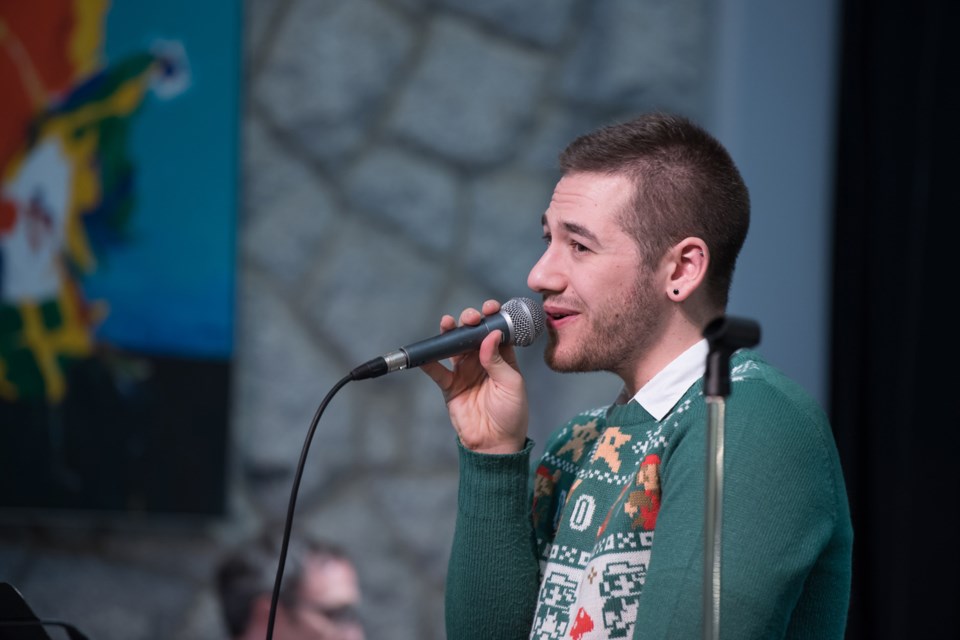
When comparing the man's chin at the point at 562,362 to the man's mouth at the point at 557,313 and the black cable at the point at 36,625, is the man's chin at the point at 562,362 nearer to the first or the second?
the man's mouth at the point at 557,313

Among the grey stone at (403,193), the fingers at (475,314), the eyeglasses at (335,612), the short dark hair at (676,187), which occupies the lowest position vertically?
the eyeglasses at (335,612)

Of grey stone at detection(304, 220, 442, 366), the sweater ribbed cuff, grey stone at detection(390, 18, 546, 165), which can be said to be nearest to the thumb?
the sweater ribbed cuff

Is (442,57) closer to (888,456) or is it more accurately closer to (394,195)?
(394,195)

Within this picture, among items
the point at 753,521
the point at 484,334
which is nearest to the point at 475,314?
the point at 484,334

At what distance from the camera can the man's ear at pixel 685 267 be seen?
1664 millimetres

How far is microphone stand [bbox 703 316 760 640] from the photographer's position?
3.67 ft

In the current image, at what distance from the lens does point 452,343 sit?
5.37ft

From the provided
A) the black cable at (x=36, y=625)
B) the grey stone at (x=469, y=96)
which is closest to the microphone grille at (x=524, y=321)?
the black cable at (x=36, y=625)

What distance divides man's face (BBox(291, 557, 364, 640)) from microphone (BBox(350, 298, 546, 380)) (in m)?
1.29

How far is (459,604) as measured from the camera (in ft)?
5.57

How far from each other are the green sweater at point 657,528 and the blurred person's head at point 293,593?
3.64 ft

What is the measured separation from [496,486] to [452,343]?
8.9 inches

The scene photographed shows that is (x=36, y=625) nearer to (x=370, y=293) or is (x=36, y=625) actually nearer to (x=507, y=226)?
(x=370, y=293)

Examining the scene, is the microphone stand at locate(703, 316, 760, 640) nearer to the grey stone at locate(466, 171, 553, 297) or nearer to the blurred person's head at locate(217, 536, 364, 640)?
the blurred person's head at locate(217, 536, 364, 640)
